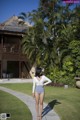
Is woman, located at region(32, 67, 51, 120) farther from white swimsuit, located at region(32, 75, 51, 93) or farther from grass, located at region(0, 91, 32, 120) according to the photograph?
grass, located at region(0, 91, 32, 120)

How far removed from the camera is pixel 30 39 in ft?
93.0

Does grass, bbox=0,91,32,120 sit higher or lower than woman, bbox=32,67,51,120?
lower

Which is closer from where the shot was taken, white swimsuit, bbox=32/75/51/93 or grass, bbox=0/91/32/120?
white swimsuit, bbox=32/75/51/93

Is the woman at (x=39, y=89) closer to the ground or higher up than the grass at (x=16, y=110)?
higher up

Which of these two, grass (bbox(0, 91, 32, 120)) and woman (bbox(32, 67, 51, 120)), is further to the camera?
grass (bbox(0, 91, 32, 120))

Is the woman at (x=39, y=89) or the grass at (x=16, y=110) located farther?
the grass at (x=16, y=110)

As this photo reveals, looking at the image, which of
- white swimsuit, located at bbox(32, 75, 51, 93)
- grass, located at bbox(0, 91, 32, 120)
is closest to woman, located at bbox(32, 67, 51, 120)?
white swimsuit, located at bbox(32, 75, 51, 93)

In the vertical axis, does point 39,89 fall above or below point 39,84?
below

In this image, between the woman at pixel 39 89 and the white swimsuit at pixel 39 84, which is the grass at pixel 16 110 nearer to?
the woman at pixel 39 89

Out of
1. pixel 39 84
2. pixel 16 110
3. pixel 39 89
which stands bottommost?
pixel 16 110

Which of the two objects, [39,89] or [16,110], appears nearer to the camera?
[39,89]

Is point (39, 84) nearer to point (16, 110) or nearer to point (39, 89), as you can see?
point (39, 89)

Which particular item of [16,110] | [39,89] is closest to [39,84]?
[39,89]

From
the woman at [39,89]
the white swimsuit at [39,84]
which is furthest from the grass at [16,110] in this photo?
the white swimsuit at [39,84]
